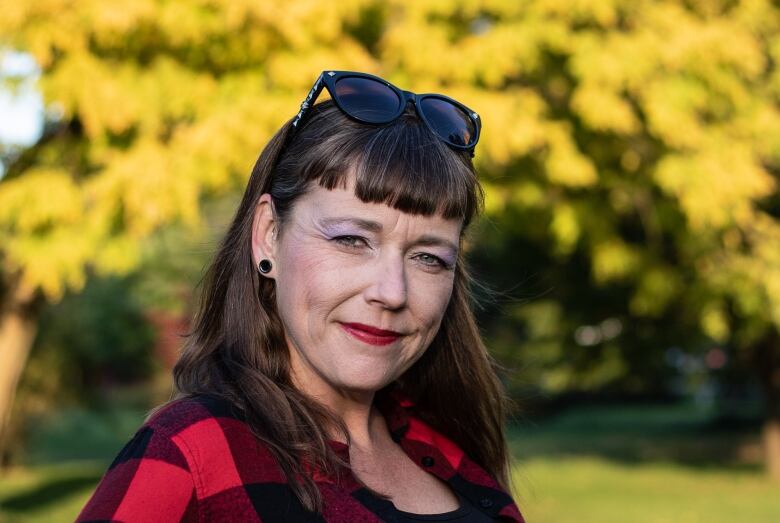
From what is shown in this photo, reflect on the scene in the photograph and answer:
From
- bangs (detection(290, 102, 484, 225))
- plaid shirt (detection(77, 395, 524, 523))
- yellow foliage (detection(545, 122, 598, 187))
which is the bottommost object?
plaid shirt (detection(77, 395, 524, 523))

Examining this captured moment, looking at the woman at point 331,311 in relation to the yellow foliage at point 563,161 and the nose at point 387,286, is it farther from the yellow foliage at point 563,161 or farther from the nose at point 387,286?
the yellow foliage at point 563,161

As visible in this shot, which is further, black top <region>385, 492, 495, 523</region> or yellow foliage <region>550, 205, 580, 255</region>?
yellow foliage <region>550, 205, 580, 255</region>

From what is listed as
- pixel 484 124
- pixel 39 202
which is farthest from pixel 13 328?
pixel 484 124

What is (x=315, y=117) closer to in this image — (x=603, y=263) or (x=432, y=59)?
(x=432, y=59)

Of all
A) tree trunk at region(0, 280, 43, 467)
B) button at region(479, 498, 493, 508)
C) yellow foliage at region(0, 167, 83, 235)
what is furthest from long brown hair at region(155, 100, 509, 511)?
tree trunk at region(0, 280, 43, 467)

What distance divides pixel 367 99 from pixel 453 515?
29.1 inches

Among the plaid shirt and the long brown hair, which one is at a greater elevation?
the long brown hair

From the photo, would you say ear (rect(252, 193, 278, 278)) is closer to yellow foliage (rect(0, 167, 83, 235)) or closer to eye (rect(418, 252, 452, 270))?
eye (rect(418, 252, 452, 270))

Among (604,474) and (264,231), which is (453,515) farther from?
(604,474)

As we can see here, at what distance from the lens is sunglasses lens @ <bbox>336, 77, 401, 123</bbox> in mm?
1877

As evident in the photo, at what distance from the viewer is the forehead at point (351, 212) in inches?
71.1

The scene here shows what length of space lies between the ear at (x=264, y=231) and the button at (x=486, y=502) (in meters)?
0.58

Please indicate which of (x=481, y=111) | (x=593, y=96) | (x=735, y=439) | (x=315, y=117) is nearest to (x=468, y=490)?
(x=315, y=117)

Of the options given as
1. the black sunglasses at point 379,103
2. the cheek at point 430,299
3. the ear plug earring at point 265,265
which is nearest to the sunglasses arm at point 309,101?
the black sunglasses at point 379,103
